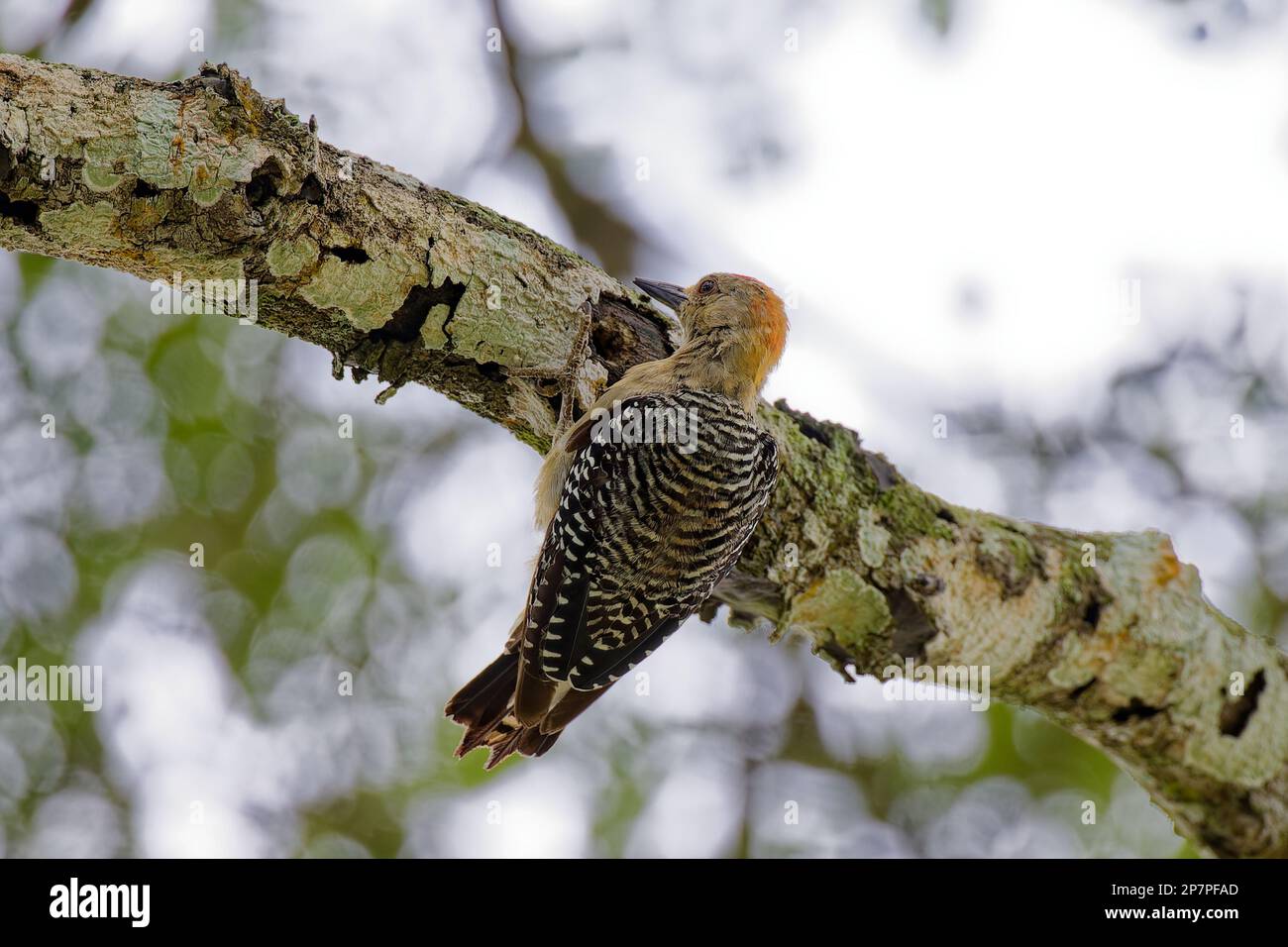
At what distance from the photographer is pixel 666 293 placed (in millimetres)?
5098

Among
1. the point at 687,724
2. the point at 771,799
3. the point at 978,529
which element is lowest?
the point at 771,799

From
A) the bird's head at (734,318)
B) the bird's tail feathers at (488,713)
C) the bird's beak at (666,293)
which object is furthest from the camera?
the bird's beak at (666,293)

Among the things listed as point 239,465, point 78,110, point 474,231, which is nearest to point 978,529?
point 474,231

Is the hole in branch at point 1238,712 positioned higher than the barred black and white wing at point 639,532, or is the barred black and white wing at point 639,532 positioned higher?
the barred black and white wing at point 639,532

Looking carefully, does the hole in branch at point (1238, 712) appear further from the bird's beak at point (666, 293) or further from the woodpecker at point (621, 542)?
the bird's beak at point (666, 293)

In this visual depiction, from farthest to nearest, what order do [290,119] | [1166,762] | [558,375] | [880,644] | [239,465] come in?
[239,465] → [1166,762] → [880,644] → [558,375] → [290,119]

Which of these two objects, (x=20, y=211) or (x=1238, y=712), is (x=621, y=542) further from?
(x=1238, y=712)

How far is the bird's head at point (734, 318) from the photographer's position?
15.2 feet

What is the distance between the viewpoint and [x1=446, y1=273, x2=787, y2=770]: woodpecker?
388cm

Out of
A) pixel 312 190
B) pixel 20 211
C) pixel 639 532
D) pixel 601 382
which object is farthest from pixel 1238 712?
pixel 20 211

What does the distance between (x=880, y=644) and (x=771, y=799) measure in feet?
7.08

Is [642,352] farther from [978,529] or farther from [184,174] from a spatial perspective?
[184,174]

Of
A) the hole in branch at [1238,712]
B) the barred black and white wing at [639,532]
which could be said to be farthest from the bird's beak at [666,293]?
the hole in branch at [1238,712]

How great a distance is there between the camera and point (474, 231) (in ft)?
11.5
